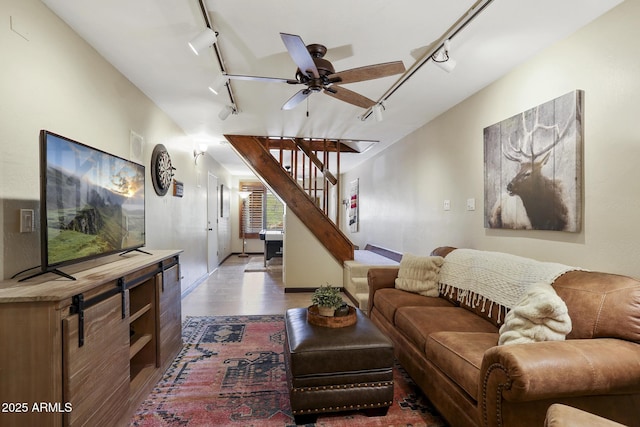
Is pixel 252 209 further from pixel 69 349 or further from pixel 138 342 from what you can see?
pixel 69 349

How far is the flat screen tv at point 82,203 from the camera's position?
54.7 inches

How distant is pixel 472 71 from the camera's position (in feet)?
8.29

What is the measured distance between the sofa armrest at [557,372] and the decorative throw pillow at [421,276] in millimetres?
1482

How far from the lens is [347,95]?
8.02 feet

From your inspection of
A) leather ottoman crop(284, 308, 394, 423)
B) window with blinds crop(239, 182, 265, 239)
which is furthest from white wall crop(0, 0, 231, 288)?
window with blinds crop(239, 182, 265, 239)

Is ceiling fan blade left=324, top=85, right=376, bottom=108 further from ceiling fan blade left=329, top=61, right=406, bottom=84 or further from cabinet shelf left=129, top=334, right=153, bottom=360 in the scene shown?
cabinet shelf left=129, top=334, right=153, bottom=360

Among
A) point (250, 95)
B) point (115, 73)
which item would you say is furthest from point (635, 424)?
point (115, 73)

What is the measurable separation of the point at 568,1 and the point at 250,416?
121 inches

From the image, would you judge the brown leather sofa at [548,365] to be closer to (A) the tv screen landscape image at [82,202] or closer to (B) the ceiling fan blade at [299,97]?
(B) the ceiling fan blade at [299,97]

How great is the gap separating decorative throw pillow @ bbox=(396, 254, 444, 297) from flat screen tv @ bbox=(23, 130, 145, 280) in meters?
2.38

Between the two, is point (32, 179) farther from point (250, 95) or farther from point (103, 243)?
point (250, 95)

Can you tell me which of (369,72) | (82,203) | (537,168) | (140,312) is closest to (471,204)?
(537,168)

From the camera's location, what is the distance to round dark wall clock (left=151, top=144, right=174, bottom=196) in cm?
325

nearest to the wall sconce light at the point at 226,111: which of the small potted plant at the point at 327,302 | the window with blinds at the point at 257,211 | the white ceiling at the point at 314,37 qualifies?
the white ceiling at the point at 314,37
